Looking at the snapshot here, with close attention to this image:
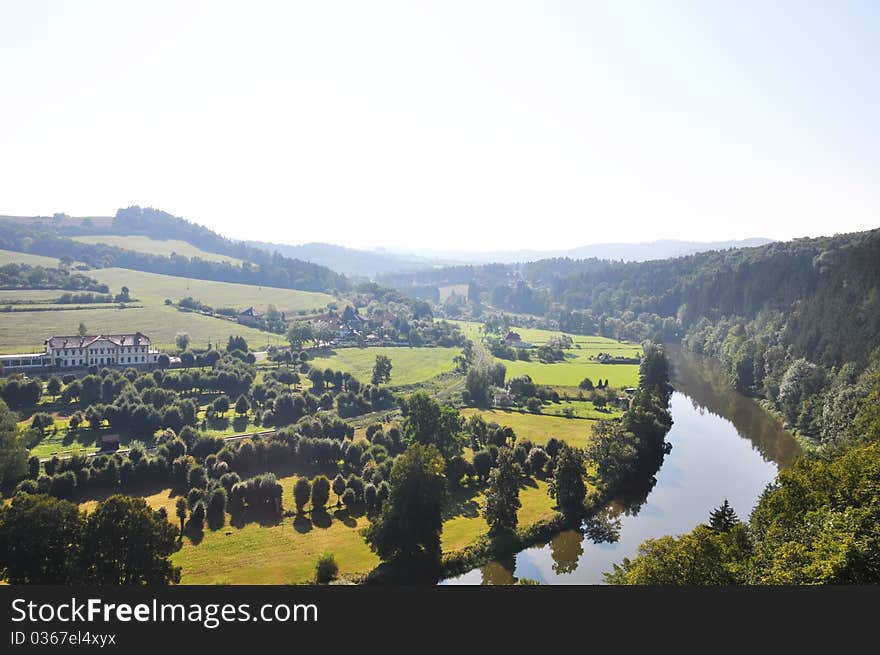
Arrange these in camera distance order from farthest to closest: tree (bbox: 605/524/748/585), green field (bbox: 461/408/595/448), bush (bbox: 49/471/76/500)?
1. green field (bbox: 461/408/595/448)
2. bush (bbox: 49/471/76/500)
3. tree (bbox: 605/524/748/585)

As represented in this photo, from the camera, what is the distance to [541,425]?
64875 mm

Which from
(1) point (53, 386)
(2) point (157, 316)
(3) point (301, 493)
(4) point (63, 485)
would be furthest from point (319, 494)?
(2) point (157, 316)

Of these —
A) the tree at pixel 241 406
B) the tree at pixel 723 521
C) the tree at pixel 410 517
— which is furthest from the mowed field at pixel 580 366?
the tree at pixel 410 517

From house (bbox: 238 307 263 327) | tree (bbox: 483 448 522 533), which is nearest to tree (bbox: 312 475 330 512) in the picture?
tree (bbox: 483 448 522 533)

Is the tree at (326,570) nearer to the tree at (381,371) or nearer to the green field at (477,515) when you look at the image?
the green field at (477,515)

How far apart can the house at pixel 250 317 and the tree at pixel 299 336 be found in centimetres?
1843

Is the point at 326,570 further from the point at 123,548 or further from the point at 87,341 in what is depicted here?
the point at 87,341

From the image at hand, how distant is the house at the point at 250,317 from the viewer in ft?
403

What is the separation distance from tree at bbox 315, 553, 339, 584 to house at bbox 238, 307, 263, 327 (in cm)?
9718

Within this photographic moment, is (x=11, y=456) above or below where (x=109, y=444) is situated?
above

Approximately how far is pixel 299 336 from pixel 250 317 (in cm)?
3026

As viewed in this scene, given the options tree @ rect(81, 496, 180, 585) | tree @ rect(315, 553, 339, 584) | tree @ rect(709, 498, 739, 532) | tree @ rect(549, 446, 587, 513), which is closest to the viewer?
tree @ rect(81, 496, 180, 585)

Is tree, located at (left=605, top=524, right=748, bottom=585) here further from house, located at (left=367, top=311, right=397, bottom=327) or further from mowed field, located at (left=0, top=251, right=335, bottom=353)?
house, located at (left=367, top=311, right=397, bottom=327)

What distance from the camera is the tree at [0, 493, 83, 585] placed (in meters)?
25.6
